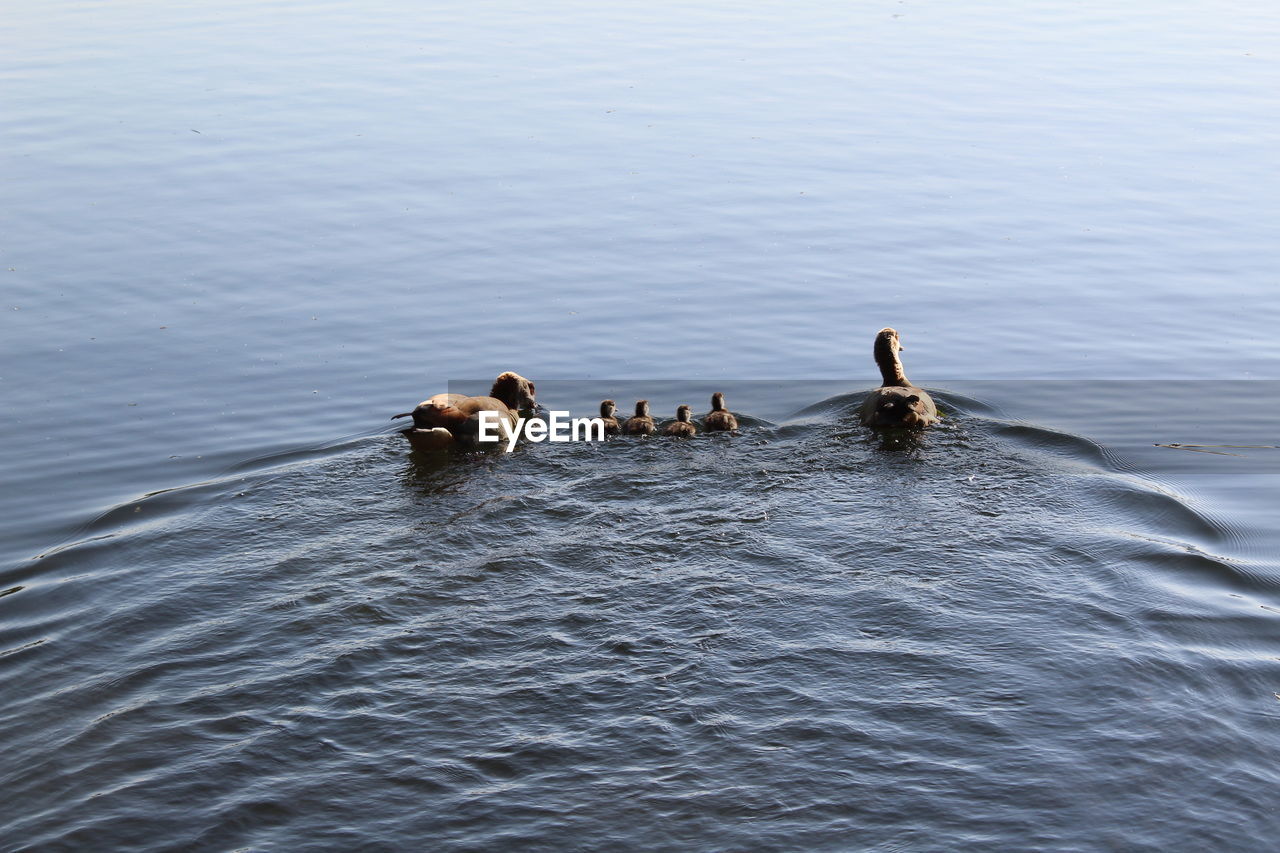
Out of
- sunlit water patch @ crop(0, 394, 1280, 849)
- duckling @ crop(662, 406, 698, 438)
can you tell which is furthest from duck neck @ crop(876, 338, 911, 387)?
duckling @ crop(662, 406, 698, 438)

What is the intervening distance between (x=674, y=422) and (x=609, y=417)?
711mm

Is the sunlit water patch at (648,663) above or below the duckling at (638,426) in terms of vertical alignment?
below

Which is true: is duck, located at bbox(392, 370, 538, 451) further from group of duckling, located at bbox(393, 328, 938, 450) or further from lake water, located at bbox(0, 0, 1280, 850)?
lake water, located at bbox(0, 0, 1280, 850)

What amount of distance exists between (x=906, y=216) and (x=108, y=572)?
14.6m

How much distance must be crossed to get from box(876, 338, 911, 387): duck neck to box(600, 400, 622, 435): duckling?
2970mm

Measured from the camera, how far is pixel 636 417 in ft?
46.6

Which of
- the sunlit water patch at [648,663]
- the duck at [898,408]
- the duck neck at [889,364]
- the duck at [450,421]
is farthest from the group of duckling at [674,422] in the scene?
the duck neck at [889,364]

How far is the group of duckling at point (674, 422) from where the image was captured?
14.0 metres

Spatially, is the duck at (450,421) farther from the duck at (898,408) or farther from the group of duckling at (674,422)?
the duck at (898,408)

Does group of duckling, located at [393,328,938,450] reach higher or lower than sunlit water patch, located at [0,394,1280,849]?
higher

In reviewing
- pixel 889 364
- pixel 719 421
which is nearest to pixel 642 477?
pixel 719 421

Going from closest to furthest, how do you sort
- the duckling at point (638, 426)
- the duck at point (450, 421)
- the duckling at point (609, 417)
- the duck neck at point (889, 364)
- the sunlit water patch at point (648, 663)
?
the sunlit water patch at point (648, 663) → the duck at point (450, 421) → the duckling at point (638, 426) → the duckling at point (609, 417) → the duck neck at point (889, 364)

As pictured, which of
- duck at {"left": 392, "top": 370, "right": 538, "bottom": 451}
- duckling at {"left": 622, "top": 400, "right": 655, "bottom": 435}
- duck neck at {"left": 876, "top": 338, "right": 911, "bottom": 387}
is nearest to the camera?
duck at {"left": 392, "top": 370, "right": 538, "bottom": 451}

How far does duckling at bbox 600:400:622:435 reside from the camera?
14.1 m
